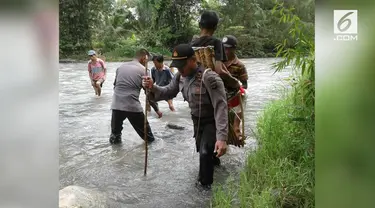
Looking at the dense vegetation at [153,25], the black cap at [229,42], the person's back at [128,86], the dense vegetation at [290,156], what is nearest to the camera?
the dense vegetation at [290,156]

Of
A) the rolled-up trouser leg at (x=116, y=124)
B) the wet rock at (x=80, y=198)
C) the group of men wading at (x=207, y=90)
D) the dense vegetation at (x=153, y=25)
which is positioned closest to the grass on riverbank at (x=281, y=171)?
the group of men wading at (x=207, y=90)

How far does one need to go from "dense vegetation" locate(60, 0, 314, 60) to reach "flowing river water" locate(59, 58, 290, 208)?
2410mm

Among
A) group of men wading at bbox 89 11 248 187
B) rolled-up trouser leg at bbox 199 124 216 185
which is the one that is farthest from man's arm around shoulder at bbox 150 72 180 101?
rolled-up trouser leg at bbox 199 124 216 185

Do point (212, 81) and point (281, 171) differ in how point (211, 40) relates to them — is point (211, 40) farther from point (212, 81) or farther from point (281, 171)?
point (281, 171)

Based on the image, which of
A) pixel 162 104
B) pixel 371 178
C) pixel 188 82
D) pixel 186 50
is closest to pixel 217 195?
pixel 188 82

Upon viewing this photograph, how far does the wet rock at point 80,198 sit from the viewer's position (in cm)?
285

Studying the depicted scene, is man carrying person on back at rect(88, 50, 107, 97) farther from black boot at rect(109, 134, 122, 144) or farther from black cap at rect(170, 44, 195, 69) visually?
black cap at rect(170, 44, 195, 69)

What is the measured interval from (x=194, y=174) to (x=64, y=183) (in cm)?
121

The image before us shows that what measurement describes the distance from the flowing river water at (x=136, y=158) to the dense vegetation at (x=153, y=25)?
7.91 feet

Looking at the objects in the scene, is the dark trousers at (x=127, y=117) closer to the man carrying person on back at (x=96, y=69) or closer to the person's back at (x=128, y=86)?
the person's back at (x=128, y=86)

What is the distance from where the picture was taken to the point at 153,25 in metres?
10.9

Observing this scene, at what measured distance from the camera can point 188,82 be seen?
307 centimetres

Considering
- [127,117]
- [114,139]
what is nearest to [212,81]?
[127,117]

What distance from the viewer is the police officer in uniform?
9.39ft
